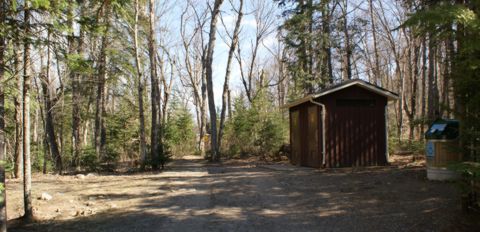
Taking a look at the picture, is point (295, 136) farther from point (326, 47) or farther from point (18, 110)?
point (18, 110)

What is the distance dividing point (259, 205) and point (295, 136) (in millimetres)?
8384

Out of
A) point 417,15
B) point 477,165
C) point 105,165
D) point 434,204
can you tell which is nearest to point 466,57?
point 417,15

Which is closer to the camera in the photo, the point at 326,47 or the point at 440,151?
the point at 440,151

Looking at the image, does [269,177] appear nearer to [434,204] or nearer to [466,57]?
[434,204]

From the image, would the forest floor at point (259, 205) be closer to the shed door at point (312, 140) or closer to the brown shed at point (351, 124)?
the brown shed at point (351, 124)

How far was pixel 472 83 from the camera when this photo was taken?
211 inches

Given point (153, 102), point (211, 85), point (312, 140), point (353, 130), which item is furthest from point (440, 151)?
point (211, 85)

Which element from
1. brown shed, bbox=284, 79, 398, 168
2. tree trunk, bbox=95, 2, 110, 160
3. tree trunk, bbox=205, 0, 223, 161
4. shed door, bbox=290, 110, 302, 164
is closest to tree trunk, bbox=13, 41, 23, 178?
tree trunk, bbox=95, 2, 110, 160

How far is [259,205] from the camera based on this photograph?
26.0 ft

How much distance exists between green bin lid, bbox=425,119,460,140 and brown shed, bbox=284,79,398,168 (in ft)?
14.6

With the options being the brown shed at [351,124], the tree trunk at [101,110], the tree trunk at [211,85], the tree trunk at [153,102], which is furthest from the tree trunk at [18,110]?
the tree trunk at [211,85]

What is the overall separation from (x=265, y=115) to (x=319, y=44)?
513 centimetres

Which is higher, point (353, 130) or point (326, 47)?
point (326, 47)

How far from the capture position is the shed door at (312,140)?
13836mm
